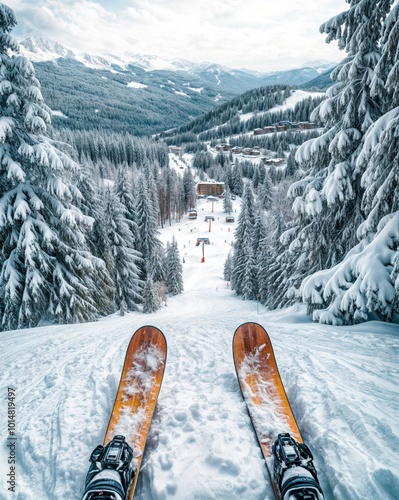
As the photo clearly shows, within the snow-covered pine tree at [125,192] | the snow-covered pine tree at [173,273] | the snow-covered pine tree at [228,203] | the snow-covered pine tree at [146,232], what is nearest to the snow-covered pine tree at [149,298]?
the snow-covered pine tree at [125,192]

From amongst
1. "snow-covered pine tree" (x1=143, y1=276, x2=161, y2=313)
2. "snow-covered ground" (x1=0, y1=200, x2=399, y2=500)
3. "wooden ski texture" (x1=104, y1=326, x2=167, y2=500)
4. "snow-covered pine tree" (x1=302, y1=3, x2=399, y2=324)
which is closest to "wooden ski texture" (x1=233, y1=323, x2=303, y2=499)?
"snow-covered ground" (x1=0, y1=200, x2=399, y2=500)

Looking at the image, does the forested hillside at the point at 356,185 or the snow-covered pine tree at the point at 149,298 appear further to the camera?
the snow-covered pine tree at the point at 149,298

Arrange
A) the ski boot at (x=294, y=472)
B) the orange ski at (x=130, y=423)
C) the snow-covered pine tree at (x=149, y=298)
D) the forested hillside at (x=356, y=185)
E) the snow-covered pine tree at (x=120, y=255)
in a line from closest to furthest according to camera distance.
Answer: the ski boot at (x=294, y=472), the orange ski at (x=130, y=423), the forested hillside at (x=356, y=185), the snow-covered pine tree at (x=120, y=255), the snow-covered pine tree at (x=149, y=298)

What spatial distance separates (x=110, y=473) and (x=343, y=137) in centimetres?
860

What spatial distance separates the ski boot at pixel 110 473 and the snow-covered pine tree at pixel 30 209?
7712mm

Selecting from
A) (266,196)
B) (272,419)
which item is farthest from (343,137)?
(266,196)

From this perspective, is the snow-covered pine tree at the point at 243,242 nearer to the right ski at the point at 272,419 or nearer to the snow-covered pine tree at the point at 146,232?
the snow-covered pine tree at the point at 146,232

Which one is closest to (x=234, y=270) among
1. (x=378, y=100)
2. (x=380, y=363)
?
(x=378, y=100)

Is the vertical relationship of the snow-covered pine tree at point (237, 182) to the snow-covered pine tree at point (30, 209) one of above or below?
above

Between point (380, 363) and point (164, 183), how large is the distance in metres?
71.4

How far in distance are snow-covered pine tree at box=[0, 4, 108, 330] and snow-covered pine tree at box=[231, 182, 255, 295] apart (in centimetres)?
2326

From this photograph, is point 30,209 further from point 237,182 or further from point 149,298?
point 237,182

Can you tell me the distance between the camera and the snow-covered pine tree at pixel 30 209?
8477mm

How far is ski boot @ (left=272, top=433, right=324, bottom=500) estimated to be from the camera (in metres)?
2.29
